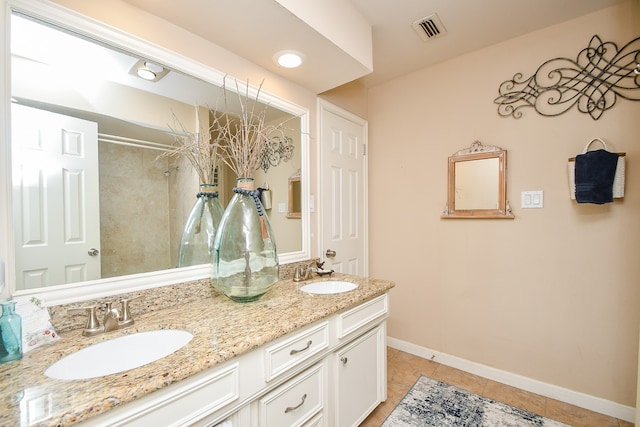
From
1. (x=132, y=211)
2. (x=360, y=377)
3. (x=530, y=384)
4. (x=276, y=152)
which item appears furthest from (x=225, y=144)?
(x=530, y=384)

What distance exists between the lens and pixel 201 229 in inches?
56.6

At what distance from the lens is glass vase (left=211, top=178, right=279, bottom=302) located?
132cm

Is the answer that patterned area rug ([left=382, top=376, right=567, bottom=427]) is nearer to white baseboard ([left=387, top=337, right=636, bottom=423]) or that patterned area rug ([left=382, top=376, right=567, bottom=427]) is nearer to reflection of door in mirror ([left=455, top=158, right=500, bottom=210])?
white baseboard ([left=387, top=337, right=636, bottom=423])

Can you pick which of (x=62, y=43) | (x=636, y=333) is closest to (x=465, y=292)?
(x=636, y=333)

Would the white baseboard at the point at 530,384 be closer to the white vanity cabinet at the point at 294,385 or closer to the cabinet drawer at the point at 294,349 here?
the white vanity cabinet at the point at 294,385

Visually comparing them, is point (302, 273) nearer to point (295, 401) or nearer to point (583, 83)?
point (295, 401)

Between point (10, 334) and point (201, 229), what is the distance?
29.0 inches

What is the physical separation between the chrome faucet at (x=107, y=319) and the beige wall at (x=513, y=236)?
2.04 metres

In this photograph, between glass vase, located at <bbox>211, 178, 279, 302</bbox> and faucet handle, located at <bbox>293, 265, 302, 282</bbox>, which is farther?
faucet handle, located at <bbox>293, 265, 302, 282</bbox>

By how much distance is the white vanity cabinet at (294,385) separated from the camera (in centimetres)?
75

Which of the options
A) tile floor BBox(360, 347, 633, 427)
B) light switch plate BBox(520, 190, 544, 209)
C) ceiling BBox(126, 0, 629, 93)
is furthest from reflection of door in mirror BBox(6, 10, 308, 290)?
light switch plate BBox(520, 190, 544, 209)

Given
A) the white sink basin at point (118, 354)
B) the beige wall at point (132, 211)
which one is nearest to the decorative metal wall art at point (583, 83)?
the beige wall at point (132, 211)

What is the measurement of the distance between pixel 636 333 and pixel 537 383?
637 millimetres

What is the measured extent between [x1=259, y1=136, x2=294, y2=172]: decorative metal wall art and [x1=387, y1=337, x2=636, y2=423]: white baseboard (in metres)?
1.91
